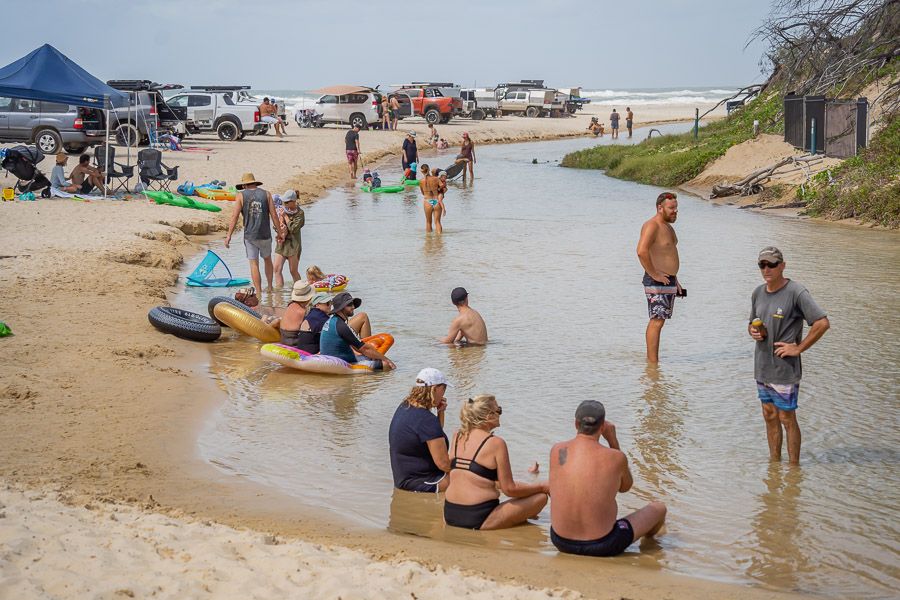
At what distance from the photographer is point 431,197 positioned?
19.9 metres

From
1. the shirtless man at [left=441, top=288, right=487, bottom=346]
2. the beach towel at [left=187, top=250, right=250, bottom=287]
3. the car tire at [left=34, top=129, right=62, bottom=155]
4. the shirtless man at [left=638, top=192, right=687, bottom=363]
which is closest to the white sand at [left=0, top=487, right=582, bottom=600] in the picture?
the shirtless man at [left=638, top=192, right=687, bottom=363]

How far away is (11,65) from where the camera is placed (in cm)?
2048

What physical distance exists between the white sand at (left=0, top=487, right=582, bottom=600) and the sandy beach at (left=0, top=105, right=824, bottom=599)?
0.04ft

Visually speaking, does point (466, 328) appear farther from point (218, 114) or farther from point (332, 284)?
point (218, 114)

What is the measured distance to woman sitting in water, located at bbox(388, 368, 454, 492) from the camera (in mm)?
6660

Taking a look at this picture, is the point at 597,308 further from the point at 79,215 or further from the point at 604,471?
the point at 79,215

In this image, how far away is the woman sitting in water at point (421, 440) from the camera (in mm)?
6660

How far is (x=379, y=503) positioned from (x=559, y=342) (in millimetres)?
4992

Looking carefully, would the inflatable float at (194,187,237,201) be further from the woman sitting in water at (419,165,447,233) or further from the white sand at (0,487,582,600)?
the white sand at (0,487,582,600)

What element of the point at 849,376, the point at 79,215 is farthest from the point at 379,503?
the point at 79,215

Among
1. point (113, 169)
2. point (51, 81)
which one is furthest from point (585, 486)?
point (113, 169)

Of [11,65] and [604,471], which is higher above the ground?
[11,65]

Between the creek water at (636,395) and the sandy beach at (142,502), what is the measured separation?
346 millimetres

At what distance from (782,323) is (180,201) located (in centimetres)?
1671
